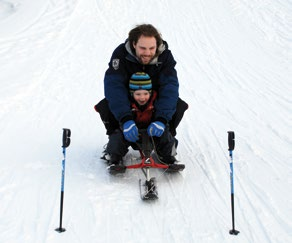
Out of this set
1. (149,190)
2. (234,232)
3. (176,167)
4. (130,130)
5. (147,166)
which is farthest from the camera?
(176,167)

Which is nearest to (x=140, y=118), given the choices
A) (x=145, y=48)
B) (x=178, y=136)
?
(x=145, y=48)

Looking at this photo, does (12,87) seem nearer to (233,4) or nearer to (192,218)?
(192,218)

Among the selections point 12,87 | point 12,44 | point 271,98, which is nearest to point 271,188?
point 271,98

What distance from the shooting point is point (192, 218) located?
12.4 ft

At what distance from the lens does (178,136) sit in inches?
223

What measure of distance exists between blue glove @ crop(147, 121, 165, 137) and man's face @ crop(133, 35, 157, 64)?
626 mm

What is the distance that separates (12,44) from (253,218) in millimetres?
7161

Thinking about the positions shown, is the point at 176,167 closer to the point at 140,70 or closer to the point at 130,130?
the point at 130,130

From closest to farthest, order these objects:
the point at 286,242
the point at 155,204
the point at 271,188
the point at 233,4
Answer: the point at 286,242 → the point at 155,204 → the point at 271,188 → the point at 233,4

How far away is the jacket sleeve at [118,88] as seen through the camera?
434 cm

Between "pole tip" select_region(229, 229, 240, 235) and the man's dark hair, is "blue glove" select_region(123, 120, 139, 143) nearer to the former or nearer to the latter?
the man's dark hair

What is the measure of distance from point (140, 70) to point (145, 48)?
0.92ft

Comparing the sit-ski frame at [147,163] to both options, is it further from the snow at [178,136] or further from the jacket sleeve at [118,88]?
the jacket sleeve at [118,88]

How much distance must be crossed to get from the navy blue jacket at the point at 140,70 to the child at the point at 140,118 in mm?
75
